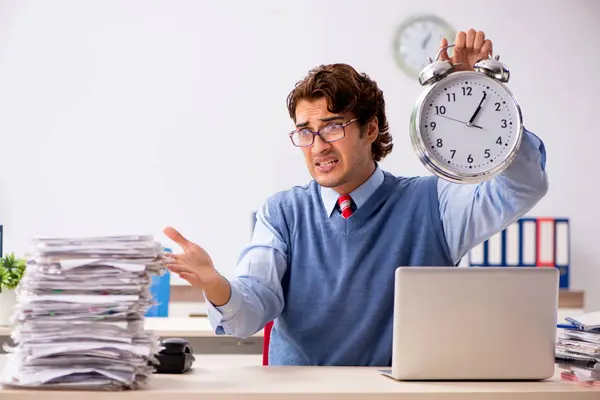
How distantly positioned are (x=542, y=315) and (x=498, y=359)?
4.8 inches

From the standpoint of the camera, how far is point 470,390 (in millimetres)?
1490

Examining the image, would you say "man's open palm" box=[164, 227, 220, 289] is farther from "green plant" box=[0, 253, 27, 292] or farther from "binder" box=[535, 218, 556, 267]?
"binder" box=[535, 218, 556, 267]

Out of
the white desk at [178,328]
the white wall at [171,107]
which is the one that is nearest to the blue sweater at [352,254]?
the white desk at [178,328]

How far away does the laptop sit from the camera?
1562 millimetres

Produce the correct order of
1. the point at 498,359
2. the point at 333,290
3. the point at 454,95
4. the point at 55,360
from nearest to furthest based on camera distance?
the point at 55,360
the point at 498,359
the point at 454,95
the point at 333,290

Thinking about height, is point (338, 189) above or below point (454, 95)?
below

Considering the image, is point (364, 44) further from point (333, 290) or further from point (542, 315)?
point (542, 315)

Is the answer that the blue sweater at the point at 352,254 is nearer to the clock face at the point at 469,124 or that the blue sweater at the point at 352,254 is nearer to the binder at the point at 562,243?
the clock face at the point at 469,124

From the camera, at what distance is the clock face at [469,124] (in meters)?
1.76

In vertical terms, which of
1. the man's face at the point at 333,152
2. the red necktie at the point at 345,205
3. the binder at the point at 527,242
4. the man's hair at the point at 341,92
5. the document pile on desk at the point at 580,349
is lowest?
the document pile on desk at the point at 580,349

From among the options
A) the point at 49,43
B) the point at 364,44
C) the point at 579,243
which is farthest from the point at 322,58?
the point at 579,243

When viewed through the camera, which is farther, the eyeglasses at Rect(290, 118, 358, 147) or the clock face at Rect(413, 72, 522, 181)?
the eyeglasses at Rect(290, 118, 358, 147)

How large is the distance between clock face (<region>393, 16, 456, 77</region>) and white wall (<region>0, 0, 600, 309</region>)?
0.17 ft

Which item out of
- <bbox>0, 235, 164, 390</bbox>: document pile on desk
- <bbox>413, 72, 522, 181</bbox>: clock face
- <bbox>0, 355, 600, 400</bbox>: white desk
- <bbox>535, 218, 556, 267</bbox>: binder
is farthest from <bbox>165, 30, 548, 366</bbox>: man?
<bbox>535, 218, 556, 267</bbox>: binder
